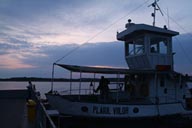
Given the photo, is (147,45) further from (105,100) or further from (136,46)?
(105,100)

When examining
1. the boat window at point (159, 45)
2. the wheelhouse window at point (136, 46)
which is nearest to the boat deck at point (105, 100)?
the wheelhouse window at point (136, 46)

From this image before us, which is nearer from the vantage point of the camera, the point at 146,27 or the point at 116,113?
the point at 116,113

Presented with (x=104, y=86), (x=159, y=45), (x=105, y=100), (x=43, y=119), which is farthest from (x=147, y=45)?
(x=43, y=119)

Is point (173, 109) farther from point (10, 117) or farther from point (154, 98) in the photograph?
point (10, 117)

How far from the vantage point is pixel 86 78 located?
57.0 ft

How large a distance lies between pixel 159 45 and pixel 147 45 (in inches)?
54.5

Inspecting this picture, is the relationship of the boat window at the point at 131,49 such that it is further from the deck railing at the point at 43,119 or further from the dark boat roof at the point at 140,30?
the deck railing at the point at 43,119

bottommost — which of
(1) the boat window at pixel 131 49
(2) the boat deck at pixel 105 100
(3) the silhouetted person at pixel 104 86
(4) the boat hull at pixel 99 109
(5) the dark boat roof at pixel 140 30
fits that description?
(4) the boat hull at pixel 99 109

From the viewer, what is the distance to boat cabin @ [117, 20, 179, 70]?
1823cm

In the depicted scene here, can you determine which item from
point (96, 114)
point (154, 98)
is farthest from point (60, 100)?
point (154, 98)

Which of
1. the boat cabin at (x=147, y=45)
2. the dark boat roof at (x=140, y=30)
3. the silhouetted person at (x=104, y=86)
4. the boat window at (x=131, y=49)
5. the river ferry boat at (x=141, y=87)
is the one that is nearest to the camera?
the river ferry boat at (x=141, y=87)

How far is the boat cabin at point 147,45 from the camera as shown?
718 inches

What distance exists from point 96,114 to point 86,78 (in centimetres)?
280

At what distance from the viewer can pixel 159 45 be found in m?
19.2
